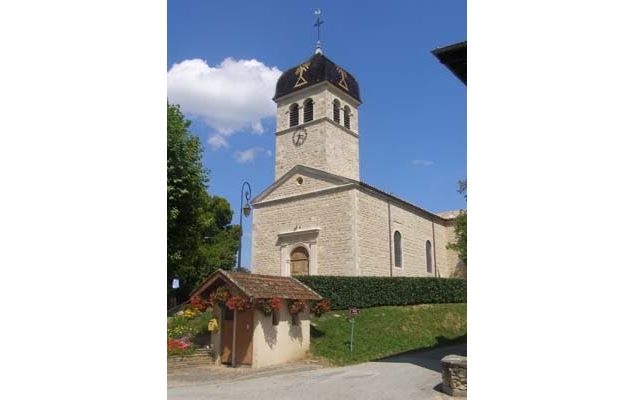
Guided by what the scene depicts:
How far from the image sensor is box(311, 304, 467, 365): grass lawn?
449 inches

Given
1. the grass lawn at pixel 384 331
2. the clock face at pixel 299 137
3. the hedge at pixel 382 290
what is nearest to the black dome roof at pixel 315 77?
the clock face at pixel 299 137

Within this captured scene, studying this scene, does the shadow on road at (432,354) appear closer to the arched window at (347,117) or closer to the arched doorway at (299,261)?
the arched doorway at (299,261)

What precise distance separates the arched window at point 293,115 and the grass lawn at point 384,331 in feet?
36.1

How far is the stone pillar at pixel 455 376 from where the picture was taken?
21.5 feet

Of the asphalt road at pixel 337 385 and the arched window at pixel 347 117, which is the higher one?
the arched window at pixel 347 117

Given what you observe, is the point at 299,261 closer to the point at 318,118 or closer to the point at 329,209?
the point at 329,209

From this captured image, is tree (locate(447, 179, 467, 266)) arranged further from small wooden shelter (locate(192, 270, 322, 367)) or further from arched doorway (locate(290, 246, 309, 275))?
small wooden shelter (locate(192, 270, 322, 367))

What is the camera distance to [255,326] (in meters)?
10.1

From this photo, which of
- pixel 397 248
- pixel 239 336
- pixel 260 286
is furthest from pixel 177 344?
pixel 397 248

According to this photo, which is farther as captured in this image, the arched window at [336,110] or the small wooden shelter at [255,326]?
the arched window at [336,110]

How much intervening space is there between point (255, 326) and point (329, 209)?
10.5 metres
